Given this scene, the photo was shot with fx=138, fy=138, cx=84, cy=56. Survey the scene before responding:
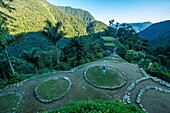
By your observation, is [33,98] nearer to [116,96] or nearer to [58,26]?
[116,96]

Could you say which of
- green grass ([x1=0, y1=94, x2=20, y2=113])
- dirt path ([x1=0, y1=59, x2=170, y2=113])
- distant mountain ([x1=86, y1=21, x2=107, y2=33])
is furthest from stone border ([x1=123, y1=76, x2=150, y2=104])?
distant mountain ([x1=86, y1=21, x2=107, y2=33])

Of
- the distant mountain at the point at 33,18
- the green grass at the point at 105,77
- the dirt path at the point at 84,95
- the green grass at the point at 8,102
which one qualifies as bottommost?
the green grass at the point at 8,102

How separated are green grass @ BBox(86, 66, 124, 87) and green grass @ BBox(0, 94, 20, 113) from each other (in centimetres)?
727

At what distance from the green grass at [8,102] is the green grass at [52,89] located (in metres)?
2.03

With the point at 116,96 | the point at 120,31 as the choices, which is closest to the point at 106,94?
the point at 116,96

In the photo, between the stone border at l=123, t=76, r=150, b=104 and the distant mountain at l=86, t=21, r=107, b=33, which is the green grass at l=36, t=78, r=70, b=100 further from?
the distant mountain at l=86, t=21, r=107, b=33

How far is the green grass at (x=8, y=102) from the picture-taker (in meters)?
11.4

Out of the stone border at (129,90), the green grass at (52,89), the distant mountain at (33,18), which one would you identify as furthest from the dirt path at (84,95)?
the distant mountain at (33,18)

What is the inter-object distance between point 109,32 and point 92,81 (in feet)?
158

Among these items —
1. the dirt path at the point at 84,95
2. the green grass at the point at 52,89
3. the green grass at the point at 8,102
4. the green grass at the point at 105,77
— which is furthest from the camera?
the green grass at the point at 105,77

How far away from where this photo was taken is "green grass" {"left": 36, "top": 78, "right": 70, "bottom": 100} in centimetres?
1241

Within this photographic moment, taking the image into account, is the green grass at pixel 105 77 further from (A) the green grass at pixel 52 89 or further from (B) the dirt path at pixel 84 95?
(A) the green grass at pixel 52 89

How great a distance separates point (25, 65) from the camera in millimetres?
31984

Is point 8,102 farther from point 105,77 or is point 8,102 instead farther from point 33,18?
point 33,18
